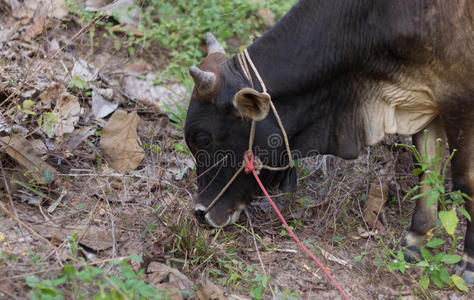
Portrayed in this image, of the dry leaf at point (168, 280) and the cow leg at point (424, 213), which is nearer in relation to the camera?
the dry leaf at point (168, 280)

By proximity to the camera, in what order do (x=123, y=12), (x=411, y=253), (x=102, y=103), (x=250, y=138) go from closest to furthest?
(x=250, y=138), (x=411, y=253), (x=102, y=103), (x=123, y=12)

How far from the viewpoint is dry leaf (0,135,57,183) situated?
3.32 meters

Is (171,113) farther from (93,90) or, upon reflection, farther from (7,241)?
(7,241)

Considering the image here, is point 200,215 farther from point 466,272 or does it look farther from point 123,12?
point 123,12

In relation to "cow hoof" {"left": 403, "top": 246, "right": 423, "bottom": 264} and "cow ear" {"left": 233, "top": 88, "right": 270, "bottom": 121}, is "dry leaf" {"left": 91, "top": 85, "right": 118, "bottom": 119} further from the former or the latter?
"cow hoof" {"left": 403, "top": 246, "right": 423, "bottom": 264}

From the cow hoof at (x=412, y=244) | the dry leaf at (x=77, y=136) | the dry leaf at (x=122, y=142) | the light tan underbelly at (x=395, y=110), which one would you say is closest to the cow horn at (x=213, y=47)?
the dry leaf at (x=122, y=142)

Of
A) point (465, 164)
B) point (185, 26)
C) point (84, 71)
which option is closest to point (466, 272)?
point (465, 164)

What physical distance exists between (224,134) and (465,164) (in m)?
1.45

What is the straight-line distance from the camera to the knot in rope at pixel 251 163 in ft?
10.5

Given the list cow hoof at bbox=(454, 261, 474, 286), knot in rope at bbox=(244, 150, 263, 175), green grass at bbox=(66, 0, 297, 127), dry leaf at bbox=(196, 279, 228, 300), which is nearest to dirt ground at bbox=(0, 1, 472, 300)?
dry leaf at bbox=(196, 279, 228, 300)

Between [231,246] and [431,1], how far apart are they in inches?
74.5

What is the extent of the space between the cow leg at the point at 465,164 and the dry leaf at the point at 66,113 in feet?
8.90

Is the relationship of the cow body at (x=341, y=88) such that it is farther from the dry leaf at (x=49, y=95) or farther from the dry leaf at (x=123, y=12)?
the dry leaf at (x=123, y=12)

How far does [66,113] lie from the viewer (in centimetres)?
407
